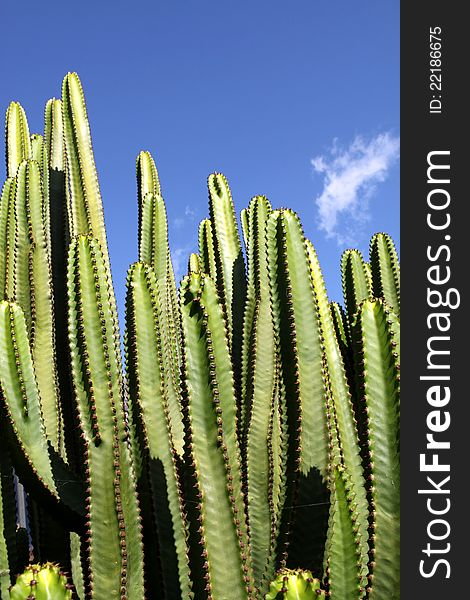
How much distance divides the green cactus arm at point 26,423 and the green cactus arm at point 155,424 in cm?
43

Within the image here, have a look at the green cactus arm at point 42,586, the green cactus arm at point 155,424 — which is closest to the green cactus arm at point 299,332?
the green cactus arm at point 155,424

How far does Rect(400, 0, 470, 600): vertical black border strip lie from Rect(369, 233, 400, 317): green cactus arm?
156cm

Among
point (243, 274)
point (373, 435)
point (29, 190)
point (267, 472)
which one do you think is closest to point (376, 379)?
point (373, 435)

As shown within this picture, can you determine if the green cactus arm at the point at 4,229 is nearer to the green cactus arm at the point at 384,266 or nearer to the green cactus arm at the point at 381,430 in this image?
the green cactus arm at the point at 384,266

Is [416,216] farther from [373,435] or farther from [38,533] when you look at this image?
[38,533]

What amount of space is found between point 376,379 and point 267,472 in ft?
2.88

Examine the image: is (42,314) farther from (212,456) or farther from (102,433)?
(212,456)

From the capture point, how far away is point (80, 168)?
412 cm

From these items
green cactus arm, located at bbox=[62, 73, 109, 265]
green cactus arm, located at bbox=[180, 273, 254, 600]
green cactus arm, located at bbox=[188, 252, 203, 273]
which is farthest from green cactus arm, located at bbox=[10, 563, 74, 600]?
green cactus arm, located at bbox=[188, 252, 203, 273]

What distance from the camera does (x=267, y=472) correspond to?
287 centimetres

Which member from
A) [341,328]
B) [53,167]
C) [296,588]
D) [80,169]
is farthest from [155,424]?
[53,167]

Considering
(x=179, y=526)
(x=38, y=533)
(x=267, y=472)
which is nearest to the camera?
(x=179, y=526)

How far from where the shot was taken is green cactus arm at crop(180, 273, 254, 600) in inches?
82.1

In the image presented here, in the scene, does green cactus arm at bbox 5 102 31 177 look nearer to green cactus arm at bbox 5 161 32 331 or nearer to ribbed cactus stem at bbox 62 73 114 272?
ribbed cactus stem at bbox 62 73 114 272
